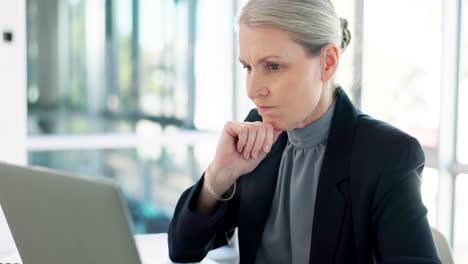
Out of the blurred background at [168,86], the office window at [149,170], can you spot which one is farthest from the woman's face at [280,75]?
the office window at [149,170]

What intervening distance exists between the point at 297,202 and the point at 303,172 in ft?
0.26

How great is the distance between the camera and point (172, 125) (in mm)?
4469

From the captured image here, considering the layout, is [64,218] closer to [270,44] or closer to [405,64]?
[270,44]

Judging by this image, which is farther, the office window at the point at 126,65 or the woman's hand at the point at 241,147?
the office window at the point at 126,65

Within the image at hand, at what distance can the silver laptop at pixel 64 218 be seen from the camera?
2.73 ft

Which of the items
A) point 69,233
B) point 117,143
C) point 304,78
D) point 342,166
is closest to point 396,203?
point 342,166

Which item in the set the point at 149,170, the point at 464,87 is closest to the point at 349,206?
the point at 464,87

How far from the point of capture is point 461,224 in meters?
2.95

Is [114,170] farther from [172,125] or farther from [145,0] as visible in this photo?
[145,0]

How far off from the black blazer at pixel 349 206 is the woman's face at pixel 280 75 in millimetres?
108

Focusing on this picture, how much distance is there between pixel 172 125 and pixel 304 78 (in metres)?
3.06

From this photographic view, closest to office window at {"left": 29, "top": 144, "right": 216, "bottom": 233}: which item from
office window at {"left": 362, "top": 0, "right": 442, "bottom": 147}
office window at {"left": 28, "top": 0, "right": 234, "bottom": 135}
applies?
office window at {"left": 28, "top": 0, "right": 234, "bottom": 135}

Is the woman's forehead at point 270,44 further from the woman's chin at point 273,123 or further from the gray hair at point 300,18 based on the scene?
the woman's chin at point 273,123

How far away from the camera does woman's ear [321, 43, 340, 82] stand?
1.49 m
